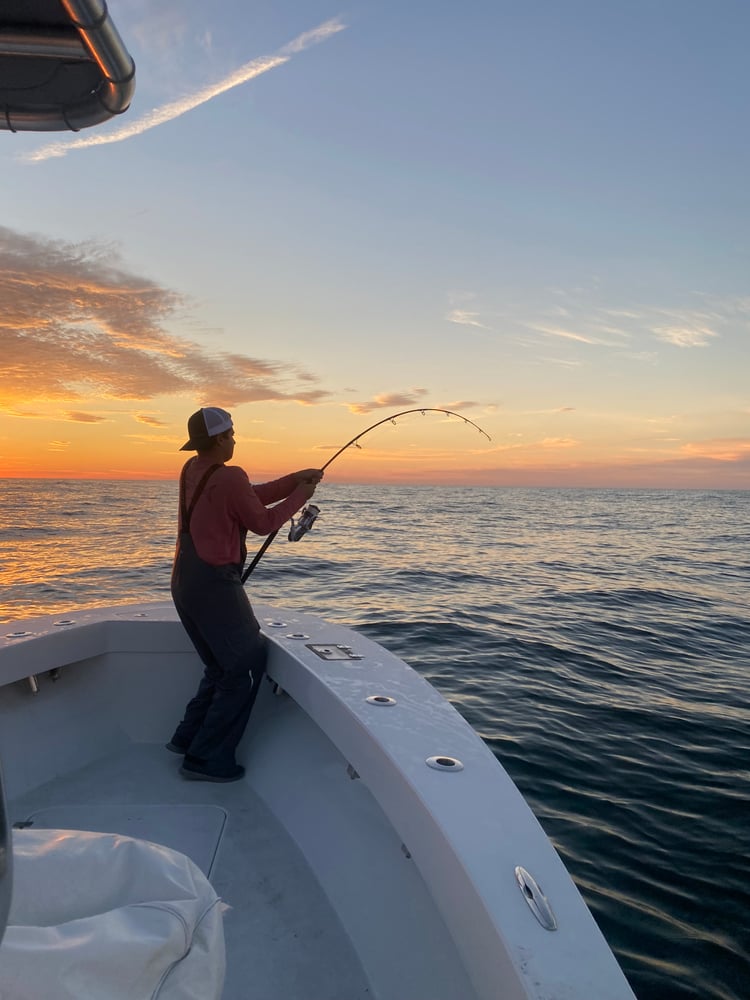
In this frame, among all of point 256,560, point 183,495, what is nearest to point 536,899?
point 183,495

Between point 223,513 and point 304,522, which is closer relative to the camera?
point 223,513

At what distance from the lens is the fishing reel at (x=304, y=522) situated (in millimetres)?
3592

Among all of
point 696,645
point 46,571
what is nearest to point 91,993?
point 696,645

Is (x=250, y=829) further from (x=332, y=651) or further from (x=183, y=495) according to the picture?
(x=183, y=495)

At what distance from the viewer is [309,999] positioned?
193 centimetres

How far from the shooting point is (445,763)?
6.15ft

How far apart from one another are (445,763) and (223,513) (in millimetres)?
1531

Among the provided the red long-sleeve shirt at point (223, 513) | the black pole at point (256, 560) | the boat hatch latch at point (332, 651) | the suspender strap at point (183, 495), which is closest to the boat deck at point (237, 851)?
the boat hatch latch at point (332, 651)

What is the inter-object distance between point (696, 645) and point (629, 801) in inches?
178

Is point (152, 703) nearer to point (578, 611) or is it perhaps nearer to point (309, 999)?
point (309, 999)

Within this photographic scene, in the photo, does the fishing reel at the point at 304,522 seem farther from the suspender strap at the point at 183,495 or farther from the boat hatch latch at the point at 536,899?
the boat hatch latch at the point at 536,899

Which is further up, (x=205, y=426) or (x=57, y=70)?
(x=57, y=70)

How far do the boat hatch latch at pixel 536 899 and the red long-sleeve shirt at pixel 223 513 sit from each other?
1.84 meters

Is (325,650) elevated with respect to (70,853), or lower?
lower
